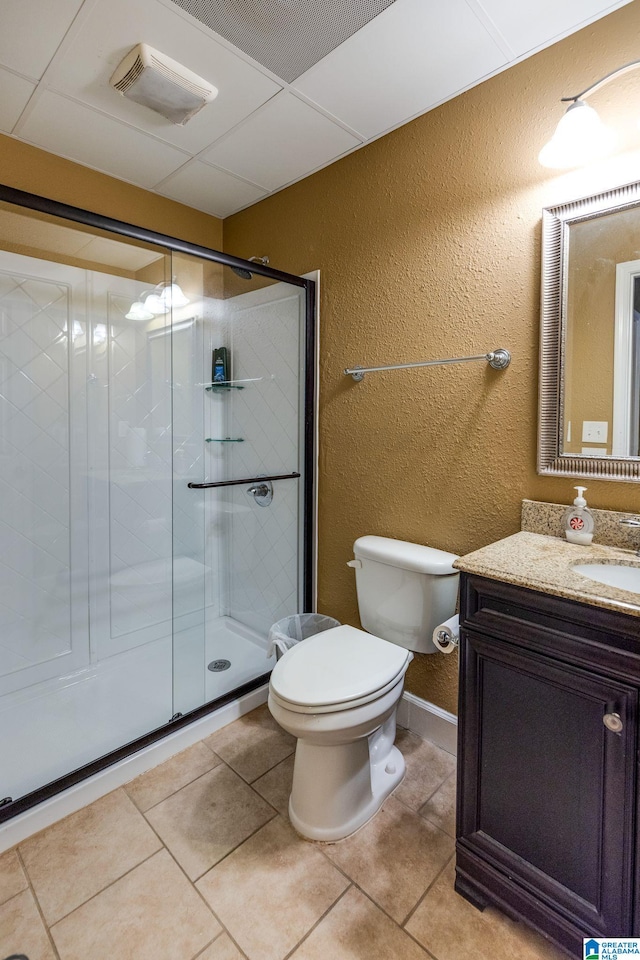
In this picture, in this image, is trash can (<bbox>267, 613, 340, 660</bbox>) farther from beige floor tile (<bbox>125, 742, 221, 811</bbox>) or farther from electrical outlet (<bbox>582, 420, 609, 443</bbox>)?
electrical outlet (<bbox>582, 420, 609, 443</bbox>)

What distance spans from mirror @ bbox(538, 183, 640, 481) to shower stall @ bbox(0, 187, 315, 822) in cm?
107

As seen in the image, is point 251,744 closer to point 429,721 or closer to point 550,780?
point 429,721

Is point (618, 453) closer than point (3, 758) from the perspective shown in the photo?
Yes

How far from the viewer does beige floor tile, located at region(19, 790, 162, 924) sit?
1.24 m

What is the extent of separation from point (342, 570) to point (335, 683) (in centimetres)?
80

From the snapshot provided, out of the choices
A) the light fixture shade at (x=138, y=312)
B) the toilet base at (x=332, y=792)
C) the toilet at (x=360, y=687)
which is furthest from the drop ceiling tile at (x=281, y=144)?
the toilet base at (x=332, y=792)

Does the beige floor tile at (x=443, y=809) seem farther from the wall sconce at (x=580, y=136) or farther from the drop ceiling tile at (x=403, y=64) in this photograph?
the drop ceiling tile at (x=403, y=64)

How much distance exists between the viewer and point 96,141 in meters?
1.91

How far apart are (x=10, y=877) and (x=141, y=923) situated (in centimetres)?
43

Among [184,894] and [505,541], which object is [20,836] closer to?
[184,894]

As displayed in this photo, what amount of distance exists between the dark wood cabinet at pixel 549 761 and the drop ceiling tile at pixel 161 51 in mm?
1717

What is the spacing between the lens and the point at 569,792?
1012mm

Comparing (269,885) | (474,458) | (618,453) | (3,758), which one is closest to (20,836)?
(3,758)

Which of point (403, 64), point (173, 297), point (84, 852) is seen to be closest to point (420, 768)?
point (84, 852)
